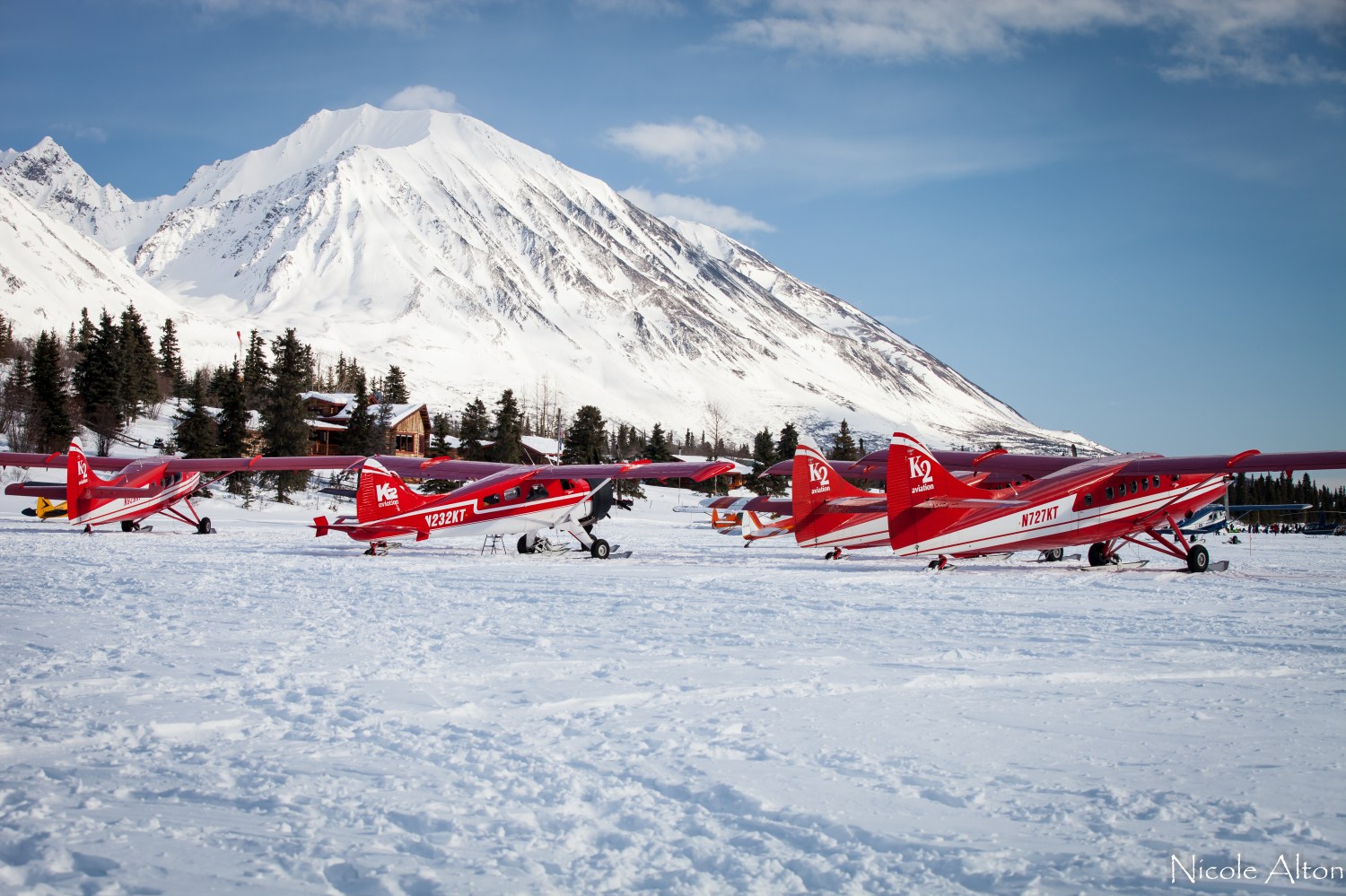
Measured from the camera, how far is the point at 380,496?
16938 mm

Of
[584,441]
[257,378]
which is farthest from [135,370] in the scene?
[584,441]

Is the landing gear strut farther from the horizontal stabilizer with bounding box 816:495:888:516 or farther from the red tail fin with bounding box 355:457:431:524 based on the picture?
the red tail fin with bounding box 355:457:431:524

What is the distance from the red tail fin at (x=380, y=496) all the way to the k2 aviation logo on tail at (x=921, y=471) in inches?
361

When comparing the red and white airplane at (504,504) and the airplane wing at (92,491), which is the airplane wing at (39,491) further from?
the red and white airplane at (504,504)

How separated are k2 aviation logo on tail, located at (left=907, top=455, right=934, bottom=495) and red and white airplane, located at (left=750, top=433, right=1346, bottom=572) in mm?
15

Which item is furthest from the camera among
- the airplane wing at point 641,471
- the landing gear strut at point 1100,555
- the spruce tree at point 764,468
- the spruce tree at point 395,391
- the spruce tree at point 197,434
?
the spruce tree at point 395,391

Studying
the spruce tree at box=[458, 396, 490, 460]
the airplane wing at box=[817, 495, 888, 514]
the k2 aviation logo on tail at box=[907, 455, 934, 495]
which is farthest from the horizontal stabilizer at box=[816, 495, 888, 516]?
the spruce tree at box=[458, 396, 490, 460]

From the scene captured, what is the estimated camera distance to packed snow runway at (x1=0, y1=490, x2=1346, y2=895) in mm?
3453

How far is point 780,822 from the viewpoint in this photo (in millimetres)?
3820

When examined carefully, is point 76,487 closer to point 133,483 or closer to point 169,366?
point 133,483

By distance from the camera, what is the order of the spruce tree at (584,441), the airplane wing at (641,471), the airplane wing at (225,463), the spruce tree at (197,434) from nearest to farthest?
the airplane wing at (641,471), the airplane wing at (225,463), the spruce tree at (197,434), the spruce tree at (584,441)

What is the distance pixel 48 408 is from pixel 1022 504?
47.3 meters

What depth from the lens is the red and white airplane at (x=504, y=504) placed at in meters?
16.9

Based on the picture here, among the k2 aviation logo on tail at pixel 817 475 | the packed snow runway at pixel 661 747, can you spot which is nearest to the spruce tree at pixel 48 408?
the packed snow runway at pixel 661 747
